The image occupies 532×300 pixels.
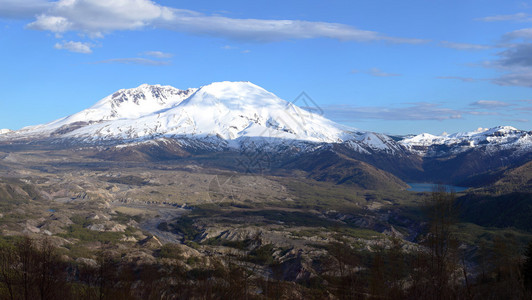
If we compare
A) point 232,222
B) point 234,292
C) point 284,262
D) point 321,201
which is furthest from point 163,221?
point 234,292

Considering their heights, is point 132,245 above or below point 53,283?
below

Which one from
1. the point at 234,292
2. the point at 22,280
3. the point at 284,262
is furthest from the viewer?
the point at 284,262

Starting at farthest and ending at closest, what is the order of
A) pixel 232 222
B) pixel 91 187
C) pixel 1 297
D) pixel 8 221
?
pixel 91 187
pixel 232 222
pixel 8 221
pixel 1 297

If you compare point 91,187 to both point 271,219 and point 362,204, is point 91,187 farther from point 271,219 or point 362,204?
point 362,204

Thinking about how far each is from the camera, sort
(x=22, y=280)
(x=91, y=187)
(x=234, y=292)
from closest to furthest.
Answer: (x=22, y=280) → (x=234, y=292) → (x=91, y=187)

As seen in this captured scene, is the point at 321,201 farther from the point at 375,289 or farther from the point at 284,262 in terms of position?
the point at 375,289

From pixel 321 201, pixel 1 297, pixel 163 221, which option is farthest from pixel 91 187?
pixel 1 297

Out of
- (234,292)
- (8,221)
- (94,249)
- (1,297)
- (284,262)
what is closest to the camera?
(1,297)

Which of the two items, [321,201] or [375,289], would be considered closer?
[375,289]

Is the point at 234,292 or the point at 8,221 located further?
the point at 8,221
